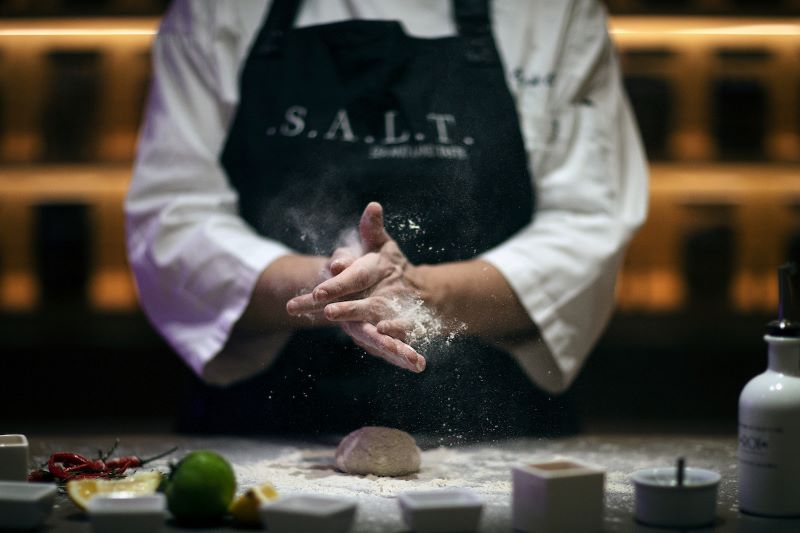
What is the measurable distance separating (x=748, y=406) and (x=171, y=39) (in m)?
1.25

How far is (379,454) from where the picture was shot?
140 cm

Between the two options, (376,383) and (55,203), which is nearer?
(376,383)

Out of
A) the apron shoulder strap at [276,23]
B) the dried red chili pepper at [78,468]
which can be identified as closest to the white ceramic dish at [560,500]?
the dried red chili pepper at [78,468]

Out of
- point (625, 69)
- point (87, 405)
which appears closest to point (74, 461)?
point (87, 405)

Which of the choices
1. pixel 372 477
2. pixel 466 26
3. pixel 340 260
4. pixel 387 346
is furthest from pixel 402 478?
pixel 466 26

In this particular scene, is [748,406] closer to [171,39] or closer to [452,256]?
[452,256]

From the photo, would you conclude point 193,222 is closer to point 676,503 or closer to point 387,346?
point 387,346

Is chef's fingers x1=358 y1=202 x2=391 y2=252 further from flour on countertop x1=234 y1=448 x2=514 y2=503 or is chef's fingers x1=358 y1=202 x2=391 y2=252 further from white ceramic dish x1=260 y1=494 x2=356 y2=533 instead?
white ceramic dish x1=260 y1=494 x2=356 y2=533

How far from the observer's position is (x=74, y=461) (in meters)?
1.33

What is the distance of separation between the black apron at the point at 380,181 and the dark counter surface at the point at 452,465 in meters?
0.07

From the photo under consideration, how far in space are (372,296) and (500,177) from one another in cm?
40

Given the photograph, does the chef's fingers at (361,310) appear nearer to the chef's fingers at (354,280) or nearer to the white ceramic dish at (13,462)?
the chef's fingers at (354,280)

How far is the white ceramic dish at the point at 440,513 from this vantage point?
1.03 meters

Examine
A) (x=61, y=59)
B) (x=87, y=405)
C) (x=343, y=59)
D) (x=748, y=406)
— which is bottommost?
(x=87, y=405)
